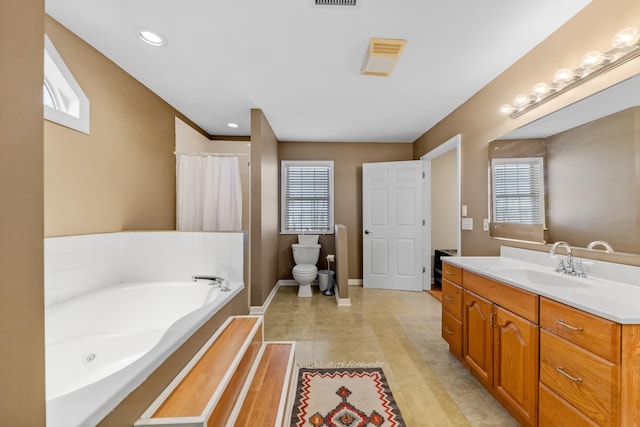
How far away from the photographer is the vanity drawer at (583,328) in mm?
935

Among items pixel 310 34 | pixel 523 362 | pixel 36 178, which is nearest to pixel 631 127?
pixel 523 362

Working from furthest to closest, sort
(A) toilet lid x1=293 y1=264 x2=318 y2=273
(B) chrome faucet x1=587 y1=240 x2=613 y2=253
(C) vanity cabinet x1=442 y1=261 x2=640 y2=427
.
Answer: (A) toilet lid x1=293 y1=264 x2=318 y2=273
(B) chrome faucet x1=587 y1=240 x2=613 y2=253
(C) vanity cabinet x1=442 y1=261 x2=640 y2=427

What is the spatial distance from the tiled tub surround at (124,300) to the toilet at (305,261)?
148 cm

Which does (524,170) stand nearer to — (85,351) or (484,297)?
(484,297)

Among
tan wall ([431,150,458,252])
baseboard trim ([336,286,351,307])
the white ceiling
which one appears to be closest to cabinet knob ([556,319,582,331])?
the white ceiling

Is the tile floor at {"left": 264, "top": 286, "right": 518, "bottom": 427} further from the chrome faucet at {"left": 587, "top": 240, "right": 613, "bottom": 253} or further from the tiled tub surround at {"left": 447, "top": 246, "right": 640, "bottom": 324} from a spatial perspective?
the chrome faucet at {"left": 587, "top": 240, "right": 613, "bottom": 253}

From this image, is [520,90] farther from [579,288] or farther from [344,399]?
[344,399]

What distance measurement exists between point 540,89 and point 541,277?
1253 mm

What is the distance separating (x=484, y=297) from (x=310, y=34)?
2080 mm

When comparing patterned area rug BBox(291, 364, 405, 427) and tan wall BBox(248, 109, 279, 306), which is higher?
tan wall BBox(248, 109, 279, 306)

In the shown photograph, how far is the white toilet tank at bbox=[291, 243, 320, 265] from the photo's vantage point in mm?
3920

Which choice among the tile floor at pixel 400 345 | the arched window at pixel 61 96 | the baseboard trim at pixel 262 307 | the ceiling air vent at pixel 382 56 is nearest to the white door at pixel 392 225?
the tile floor at pixel 400 345

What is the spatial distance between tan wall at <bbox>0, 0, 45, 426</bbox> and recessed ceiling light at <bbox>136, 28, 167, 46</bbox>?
5.02 feet

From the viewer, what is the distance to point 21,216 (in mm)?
476
